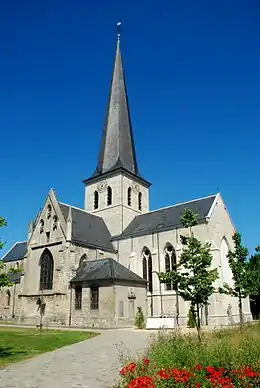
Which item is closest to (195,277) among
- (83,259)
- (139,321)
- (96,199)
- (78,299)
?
(139,321)

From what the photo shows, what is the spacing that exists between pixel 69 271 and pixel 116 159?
1745 cm

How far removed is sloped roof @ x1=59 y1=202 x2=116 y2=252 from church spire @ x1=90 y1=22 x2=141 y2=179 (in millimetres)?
7123

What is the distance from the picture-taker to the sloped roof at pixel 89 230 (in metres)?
36.4

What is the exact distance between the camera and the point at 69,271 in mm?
33312

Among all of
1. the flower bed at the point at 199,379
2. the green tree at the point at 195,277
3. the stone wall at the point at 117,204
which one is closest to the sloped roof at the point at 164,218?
the stone wall at the point at 117,204

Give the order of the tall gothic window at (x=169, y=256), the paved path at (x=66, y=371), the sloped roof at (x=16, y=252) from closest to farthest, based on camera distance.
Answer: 1. the paved path at (x=66, y=371)
2. the tall gothic window at (x=169, y=256)
3. the sloped roof at (x=16, y=252)

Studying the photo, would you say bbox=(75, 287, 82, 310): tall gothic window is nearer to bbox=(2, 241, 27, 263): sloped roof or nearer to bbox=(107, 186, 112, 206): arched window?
bbox=(107, 186, 112, 206): arched window

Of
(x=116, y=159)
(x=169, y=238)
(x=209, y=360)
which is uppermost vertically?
(x=116, y=159)

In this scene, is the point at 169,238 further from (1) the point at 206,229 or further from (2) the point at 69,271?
(2) the point at 69,271

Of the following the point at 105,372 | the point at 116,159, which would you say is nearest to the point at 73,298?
the point at 116,159

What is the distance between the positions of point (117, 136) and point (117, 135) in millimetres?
157

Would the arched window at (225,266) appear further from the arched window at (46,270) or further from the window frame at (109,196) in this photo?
the arched window at (46,270)

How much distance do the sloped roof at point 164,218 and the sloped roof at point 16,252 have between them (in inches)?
805

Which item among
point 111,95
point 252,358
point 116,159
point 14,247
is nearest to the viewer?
point 252,358
